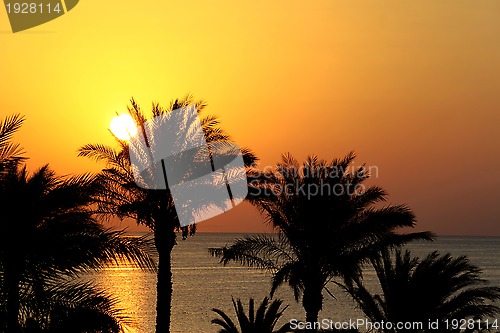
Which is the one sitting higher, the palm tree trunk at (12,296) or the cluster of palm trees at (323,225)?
the cluster of palm trees at (323,225)

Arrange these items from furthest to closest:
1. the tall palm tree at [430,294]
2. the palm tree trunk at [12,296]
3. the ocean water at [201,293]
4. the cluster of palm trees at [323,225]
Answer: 1. the ocean water at [201,293]
2. the cluster of palm trees at [323,225]
3. the tall palm tree at [430,294]
4. the palm tree trunk at [12,296]

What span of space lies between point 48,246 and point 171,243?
11.2 m

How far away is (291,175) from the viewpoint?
24984mm

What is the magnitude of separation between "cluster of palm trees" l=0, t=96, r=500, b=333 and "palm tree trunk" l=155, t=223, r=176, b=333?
36mm

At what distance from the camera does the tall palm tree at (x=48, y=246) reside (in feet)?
47.5

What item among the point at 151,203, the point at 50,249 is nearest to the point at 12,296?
the point at 50,249

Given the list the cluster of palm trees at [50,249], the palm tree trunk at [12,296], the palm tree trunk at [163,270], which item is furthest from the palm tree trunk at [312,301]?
the palm tree trunk at [12,296]

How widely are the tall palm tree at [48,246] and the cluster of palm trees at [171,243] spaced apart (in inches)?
0.8

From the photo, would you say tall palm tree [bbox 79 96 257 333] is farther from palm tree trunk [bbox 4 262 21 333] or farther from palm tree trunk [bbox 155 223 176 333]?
palm tree trunk [bbox 4 262 21 333]

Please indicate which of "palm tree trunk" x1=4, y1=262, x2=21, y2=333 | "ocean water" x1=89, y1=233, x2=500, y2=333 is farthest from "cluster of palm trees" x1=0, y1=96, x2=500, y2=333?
"ocean water" x1=89, y1=233, x2=500, y2=333

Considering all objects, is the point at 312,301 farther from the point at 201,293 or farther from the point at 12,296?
the point at 201,293

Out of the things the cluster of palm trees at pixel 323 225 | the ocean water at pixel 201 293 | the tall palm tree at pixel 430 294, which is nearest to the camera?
the tall palm tree at pixel 430 294

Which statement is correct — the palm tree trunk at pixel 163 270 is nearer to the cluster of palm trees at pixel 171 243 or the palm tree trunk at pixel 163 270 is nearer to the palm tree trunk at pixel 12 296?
the cluster of palm trees at pixel 171 243

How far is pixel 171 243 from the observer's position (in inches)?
1013
